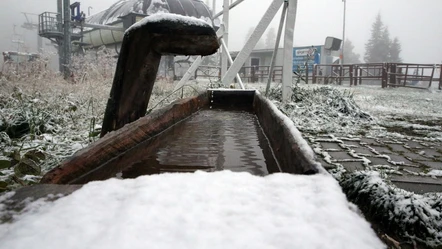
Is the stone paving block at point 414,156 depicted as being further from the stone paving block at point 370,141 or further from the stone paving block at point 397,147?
the stone paving block at point 370,141

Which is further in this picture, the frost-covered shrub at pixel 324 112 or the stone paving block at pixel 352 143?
the frost-covered shrub at pixel 324 112

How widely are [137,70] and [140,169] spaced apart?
3.34 feet

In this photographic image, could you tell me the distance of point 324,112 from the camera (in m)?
5.32

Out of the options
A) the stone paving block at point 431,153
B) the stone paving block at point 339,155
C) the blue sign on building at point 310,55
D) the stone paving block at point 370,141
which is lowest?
the stone paving block at point 339,155

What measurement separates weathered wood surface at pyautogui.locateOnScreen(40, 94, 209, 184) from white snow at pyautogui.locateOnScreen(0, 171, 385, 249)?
0.38 m

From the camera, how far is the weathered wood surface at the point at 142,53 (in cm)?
253

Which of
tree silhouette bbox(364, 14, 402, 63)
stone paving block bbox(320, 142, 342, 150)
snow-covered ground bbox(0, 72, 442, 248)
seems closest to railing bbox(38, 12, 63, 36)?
snow-covered ground bbox(0, 72, 442, 248)

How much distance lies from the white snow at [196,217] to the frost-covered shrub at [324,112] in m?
3.38

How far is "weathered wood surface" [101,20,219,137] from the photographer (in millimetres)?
2525

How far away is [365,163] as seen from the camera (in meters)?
2.73

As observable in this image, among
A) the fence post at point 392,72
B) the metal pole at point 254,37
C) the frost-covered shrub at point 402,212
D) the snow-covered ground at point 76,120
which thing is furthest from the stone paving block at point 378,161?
the fence post at point 392,72

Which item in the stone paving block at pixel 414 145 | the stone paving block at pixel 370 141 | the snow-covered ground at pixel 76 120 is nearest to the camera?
the snow-covered ground at pixel 76 120

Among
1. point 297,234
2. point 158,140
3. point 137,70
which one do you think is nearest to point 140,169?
point 158,140

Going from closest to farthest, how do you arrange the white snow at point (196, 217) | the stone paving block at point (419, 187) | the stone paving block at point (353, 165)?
the white snow at point (196, 217) < the stone paving block at point (419, 187) < the stone paving block at point (353, 165)
